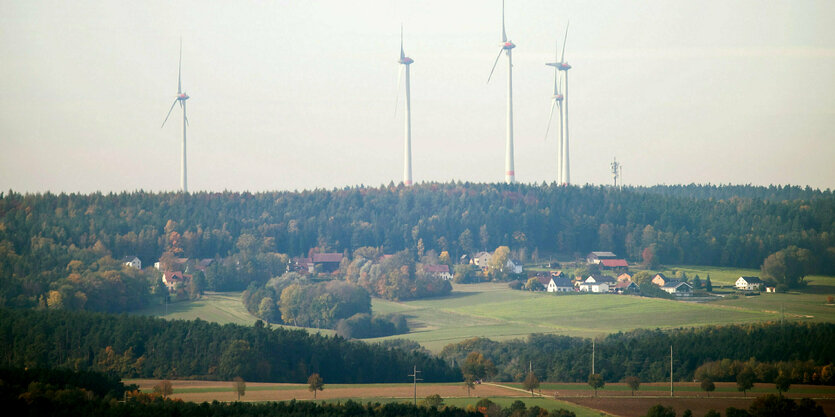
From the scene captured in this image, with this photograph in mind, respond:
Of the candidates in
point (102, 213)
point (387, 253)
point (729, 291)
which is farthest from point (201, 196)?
point (729, 291)

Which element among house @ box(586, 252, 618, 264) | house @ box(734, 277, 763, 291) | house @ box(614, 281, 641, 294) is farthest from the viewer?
house @ box(586, 252, 618, 264)

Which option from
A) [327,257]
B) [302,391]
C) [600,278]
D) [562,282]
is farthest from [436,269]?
[302,391]

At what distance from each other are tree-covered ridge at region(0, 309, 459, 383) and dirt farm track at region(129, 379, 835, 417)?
19.1 ft

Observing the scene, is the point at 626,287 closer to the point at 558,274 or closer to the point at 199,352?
the point at 558,274

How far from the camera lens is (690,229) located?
171500 millimetres

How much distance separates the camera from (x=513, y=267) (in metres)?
161

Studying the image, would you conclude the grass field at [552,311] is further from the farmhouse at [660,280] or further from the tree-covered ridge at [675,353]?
the tree-covered ridge at [675,353]

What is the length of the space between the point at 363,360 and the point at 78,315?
1307 inches

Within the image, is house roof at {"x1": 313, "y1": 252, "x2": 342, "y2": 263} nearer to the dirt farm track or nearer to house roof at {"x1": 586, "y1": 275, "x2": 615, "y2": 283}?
house roof at {"x1": 586, "y1": 275, "x2": 615, "y2": 283}

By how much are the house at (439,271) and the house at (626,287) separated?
27327 millimetres

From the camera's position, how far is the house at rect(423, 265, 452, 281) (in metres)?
157

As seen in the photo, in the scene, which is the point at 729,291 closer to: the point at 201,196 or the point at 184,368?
the point at 184,368

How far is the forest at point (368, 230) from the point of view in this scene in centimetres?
14812

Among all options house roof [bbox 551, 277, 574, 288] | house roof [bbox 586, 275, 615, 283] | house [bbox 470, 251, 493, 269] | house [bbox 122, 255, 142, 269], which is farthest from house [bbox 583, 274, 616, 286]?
house [bbox 122, 255, 142, 269]
